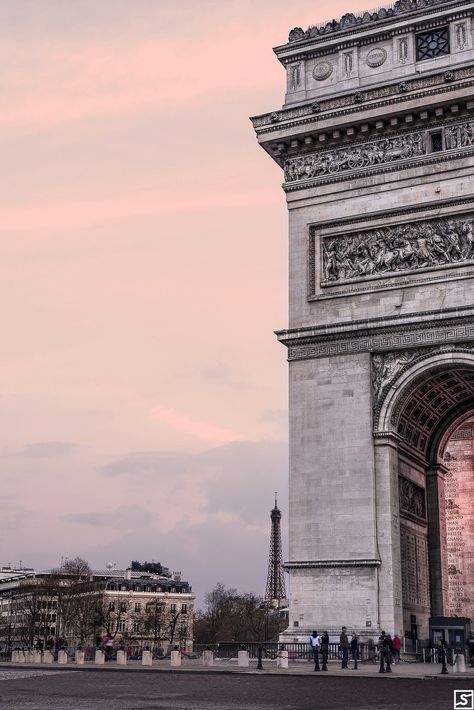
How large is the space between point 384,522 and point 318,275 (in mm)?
9575

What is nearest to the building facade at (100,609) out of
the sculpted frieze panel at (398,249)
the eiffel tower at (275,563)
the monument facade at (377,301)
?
the eiffel tower at (275,563)

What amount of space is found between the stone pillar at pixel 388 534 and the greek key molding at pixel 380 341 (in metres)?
3.27

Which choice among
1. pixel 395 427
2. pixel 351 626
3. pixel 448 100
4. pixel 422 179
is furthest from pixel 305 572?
pixel 448 100

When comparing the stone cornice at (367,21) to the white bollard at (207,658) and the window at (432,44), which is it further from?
the white bollard at (207,658)

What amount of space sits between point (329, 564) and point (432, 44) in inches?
792

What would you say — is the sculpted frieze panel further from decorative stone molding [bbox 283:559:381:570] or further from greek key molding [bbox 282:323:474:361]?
decorative stone molding [bbox 283:559:381:570]

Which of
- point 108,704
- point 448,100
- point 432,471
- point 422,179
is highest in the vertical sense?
point 448,100

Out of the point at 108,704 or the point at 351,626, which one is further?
the point at 351,626

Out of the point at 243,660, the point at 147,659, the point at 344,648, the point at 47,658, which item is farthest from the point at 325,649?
the point at 47,658

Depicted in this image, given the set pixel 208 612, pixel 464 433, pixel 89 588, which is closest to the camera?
pixel 464 433

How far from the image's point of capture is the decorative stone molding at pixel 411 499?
33969mm

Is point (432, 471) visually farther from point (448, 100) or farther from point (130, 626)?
point (130, 626)

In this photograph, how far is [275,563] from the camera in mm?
144750

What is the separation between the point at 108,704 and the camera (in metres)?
16.3
